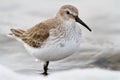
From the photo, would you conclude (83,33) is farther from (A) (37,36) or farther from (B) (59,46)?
(B) (59,46)

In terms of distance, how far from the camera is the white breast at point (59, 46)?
8555 millimetres

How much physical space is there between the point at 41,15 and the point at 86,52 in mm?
2956

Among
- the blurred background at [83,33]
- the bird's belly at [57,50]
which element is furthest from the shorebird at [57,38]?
the blurred background at [83,33]

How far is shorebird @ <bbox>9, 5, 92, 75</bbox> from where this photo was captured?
858 centimetres

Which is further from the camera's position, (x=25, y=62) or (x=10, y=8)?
(x=10, y=8)

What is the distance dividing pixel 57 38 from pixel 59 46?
0.18 metres

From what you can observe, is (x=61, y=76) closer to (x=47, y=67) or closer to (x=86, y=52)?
(x=47, y=67)

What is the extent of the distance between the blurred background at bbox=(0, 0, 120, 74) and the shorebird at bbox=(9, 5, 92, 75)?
0.47m

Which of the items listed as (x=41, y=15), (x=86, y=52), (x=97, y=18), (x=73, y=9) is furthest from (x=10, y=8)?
(x=73, y=9)

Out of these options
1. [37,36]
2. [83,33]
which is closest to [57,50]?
[37,36]

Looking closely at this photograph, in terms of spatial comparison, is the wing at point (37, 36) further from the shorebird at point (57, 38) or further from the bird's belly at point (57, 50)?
the bird's belly at point (57, 50)

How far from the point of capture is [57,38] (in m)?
8.66

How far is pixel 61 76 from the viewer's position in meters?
8.63

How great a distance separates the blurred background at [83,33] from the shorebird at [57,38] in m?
0.47
